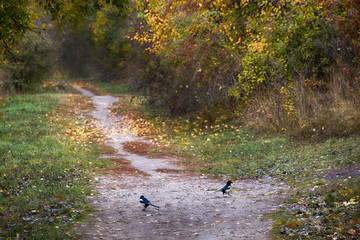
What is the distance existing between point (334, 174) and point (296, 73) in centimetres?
814

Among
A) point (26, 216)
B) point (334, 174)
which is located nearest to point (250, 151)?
point (334, 174)

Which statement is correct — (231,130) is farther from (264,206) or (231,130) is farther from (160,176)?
(264,206)

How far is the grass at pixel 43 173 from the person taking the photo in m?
6.58

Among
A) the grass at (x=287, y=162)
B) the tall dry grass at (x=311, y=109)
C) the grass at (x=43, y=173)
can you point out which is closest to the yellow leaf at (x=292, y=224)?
the grass at (x=287, y=162)

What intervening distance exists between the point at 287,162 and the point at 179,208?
4614 millimetres

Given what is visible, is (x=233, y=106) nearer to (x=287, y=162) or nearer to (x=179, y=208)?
(x=287, y=162)

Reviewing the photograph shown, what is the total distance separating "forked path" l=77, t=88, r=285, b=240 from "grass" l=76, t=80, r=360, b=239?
497 millimetres

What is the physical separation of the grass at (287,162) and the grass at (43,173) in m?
3.20

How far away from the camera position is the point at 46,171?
9648 mm

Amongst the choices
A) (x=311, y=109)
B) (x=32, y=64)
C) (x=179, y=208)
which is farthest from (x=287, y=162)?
(x=32, y=64)

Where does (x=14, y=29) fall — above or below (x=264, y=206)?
above

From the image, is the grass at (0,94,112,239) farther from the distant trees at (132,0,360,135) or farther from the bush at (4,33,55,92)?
the bush at (4,33,55,92)

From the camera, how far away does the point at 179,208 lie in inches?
302

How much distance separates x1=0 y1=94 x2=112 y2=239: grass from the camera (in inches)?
259
